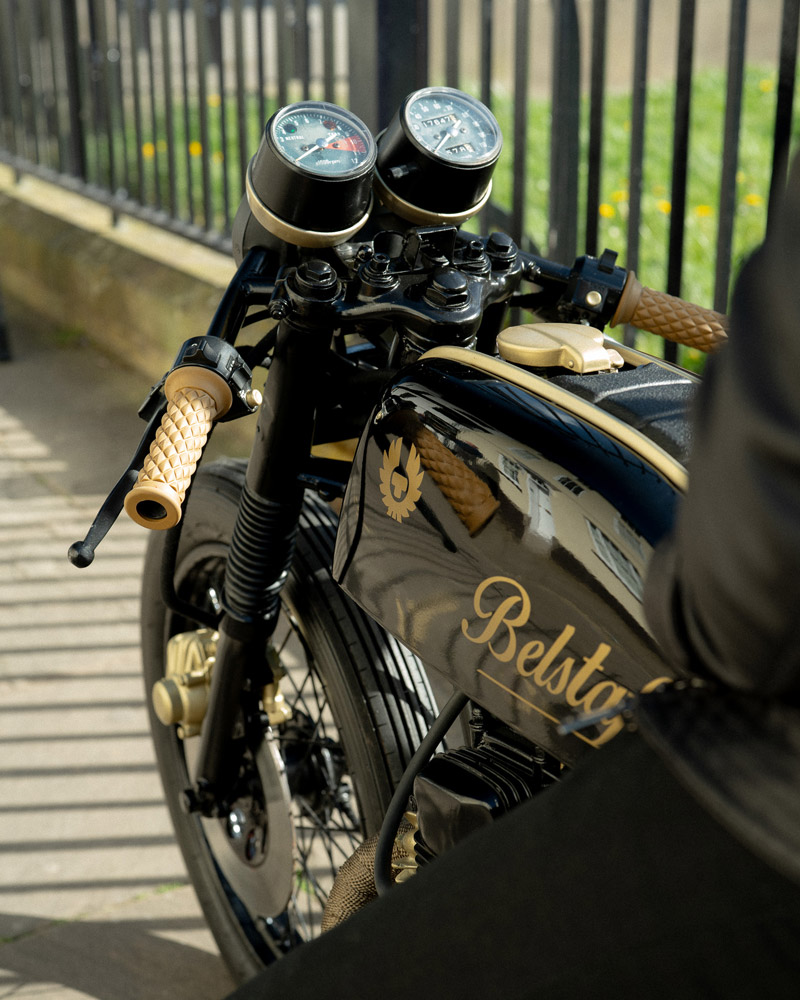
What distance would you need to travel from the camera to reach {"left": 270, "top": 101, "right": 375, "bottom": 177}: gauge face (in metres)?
1.13

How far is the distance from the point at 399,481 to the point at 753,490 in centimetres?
55

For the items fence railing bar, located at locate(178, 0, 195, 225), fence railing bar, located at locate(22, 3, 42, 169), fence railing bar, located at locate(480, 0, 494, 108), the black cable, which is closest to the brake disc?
the black cable

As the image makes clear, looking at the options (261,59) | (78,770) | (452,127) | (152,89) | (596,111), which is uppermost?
(452,127)

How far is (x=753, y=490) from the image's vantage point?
0.58 meters

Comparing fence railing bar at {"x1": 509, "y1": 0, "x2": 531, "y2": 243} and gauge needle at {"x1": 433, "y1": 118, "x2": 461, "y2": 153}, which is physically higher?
gauge needle at {"x1": 433, "y1": 118, "x2": 461, "y2": 153}

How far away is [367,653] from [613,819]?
678 millimetres

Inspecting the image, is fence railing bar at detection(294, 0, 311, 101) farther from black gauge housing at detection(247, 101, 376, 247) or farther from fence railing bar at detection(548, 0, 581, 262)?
black gauge housing at detection(247, 101, 376, 247)

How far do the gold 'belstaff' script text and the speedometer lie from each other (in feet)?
1.46

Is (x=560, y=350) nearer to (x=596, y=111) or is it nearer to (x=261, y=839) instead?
(x=261, y=839)

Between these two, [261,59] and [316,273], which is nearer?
[316,273]

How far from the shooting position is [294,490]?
1319 millimetres

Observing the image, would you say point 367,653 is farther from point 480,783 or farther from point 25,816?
point 25,816

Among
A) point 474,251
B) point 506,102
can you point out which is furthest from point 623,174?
point 474,251

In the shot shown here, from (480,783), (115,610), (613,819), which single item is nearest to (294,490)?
(480,783)
